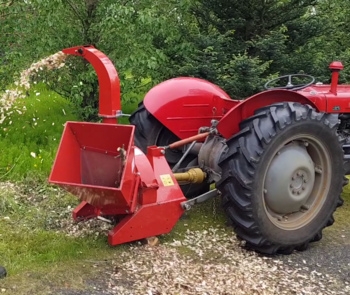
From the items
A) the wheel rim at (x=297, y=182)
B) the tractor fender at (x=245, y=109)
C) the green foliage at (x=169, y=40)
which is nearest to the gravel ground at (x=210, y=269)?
the wheel rim at (x=297, y=182)

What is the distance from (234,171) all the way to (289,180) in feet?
1.71

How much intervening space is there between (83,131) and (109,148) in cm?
22

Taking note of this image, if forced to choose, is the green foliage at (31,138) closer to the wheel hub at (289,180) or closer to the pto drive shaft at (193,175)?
the pto drive shaft at (193,175)

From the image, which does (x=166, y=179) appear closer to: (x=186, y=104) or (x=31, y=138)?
(x=186, y=104)

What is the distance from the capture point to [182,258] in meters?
3.12

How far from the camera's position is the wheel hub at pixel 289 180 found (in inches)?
129

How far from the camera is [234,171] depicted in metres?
3.07

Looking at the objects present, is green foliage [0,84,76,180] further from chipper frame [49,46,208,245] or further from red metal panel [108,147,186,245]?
red metal panel [108,147,186,245]

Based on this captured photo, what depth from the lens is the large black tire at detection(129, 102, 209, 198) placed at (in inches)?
159

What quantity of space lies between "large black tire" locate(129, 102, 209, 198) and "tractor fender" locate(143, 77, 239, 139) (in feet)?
0.42

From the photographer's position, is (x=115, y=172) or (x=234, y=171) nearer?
(x=234, y=171)

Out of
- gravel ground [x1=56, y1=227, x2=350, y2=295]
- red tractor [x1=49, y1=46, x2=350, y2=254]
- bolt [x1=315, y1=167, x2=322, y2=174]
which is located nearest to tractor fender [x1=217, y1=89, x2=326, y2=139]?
red tractor [x1=49, y1=46, x2=350, y2=254]

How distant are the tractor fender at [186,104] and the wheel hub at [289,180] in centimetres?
81

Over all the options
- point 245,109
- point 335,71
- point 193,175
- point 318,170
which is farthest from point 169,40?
point 318,170
